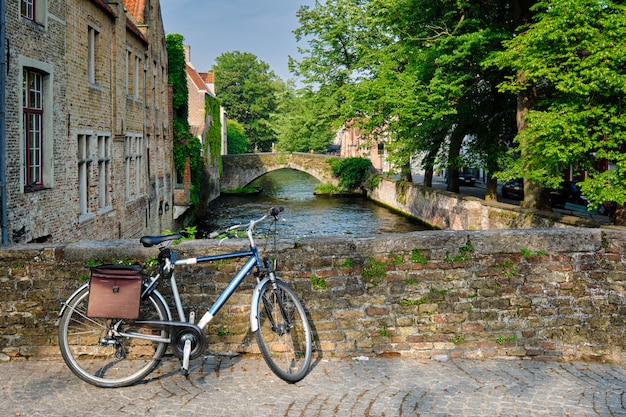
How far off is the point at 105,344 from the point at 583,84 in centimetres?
1252

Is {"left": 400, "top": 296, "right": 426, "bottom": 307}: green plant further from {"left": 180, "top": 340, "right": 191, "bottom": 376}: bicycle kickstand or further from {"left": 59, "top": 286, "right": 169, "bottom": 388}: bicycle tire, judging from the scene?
{"left": 59, "top": 286, "right": 169, "bottom": 388}: bicycle tire

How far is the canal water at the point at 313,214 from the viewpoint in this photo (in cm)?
3259

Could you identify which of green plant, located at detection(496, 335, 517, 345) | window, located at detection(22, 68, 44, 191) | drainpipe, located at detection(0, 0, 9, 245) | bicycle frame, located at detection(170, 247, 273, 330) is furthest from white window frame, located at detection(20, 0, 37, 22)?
green plant, located at detection(496, 335, 517, 345)

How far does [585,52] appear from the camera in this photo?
15359 millimetres

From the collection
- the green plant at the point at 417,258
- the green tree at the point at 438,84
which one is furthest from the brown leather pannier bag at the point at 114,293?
the green tree at the point at 438,84

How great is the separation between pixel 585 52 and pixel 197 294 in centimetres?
1301

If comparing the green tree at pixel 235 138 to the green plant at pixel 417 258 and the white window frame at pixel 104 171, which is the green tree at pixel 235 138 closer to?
the white window frame at pixel 104 171

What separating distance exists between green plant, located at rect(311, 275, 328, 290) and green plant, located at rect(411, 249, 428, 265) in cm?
84

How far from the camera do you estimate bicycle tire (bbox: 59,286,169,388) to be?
4.84 meters

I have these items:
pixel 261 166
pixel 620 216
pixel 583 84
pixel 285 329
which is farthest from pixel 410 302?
pixel 261 166

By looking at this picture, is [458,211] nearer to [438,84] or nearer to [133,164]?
[438,84]

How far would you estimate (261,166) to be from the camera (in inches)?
2194

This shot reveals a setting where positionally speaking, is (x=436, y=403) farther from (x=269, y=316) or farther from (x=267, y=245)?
(x=267, y=245)

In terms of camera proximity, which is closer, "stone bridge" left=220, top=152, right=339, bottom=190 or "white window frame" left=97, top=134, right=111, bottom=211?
"white window frame" left=97, top=134, right=111, bottom=211
